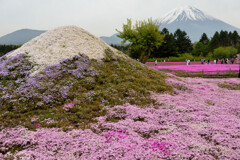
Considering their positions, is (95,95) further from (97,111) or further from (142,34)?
(142,34)

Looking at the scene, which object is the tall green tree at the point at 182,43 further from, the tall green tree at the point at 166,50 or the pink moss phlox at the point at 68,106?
the pink moss phlox at the point at 68,106

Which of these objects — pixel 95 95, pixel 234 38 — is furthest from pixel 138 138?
pixel 234 38

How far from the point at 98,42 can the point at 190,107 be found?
1491cm

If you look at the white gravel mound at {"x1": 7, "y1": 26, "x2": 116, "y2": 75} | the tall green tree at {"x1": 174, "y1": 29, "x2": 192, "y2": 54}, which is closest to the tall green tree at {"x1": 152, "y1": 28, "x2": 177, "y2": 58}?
the tall green tree at {"x1": 174, "y1": 29, "x2": 192, "y2": 54}

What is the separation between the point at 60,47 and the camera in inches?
824

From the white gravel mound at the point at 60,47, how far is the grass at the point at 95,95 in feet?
6.58

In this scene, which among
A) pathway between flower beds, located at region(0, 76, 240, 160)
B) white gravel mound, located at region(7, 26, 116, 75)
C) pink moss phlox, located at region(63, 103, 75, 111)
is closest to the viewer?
pathway between flower beds, located at region(0, 76, 240, 160)

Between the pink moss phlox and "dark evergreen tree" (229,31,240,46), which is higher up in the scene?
"dark evergreen tree" (229,31,240,46)

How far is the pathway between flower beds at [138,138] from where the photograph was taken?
7855 mm

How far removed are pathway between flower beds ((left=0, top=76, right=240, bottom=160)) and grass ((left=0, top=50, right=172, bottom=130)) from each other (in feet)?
3.32

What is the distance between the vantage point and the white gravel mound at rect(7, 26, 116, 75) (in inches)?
748

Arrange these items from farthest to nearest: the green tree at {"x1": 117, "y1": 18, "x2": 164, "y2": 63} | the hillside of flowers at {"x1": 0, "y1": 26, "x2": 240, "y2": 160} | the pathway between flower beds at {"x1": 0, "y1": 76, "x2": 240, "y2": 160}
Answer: the green tree at {"x1": 117, "y1": 18, "x2": 164, "y2": 63}
the hillside of flowers at {"x1": 0, "y1": 26, "x2": 240, "y2": 160}
the pathway between flower beds at {"x1": 0, "y1": 76, "x2": 240, "y2": 160}

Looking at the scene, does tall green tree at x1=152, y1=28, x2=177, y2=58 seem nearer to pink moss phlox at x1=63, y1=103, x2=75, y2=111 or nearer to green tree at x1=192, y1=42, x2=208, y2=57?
green tree at x1=192, y1=42, x2=208, y2=57

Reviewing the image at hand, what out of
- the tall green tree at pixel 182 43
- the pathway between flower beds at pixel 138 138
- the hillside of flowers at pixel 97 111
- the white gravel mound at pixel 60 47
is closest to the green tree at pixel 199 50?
the tall green tree at pixel 182 43
